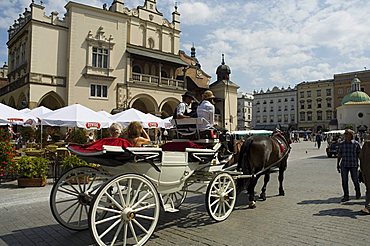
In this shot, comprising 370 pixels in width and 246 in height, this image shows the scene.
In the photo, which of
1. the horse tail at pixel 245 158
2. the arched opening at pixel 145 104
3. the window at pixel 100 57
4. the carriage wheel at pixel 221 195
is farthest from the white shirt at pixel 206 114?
the arched opening at pixel 145 104

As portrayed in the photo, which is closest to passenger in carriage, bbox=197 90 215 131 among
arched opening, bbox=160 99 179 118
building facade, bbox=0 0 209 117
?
building facade, bbox=0 0 209 117

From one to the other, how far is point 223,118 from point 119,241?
43564 mm

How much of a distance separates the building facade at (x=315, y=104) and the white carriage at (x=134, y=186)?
92.1m

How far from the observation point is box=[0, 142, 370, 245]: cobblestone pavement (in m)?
5.13

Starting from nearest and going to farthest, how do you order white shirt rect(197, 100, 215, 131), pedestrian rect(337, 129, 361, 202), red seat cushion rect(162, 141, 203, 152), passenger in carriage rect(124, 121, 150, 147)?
1. passenger in carriage rect(124, 121, 150, 147)
2. red seat cushion rect(162, 141, 203, 152)
3. white shirt rect(197, 100, 215, 131)
4. pedestrian rect(337, 129, 361, 202)

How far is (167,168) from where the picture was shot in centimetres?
546

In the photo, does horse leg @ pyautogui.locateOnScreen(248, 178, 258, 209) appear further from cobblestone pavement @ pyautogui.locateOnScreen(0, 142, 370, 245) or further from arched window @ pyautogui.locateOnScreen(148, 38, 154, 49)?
arched window @ pyautogui.locateOnScreen(148, 38, 154, 49)

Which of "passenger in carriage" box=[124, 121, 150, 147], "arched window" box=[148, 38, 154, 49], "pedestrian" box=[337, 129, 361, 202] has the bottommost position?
"pedestrian" box=[337, 129, 361, 202]

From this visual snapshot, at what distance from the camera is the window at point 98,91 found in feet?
107

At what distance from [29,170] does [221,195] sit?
7.02m

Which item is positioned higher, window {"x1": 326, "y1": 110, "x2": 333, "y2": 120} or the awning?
the awning

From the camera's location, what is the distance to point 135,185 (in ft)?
16.1

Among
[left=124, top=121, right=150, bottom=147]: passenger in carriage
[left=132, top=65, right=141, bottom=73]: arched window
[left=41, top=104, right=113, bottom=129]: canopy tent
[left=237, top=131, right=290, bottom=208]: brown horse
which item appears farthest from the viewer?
[left=132, top=65, right=141, bottom=73]: arched window

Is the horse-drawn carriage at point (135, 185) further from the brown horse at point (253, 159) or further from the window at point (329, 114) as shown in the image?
the window at point (329, 114)
